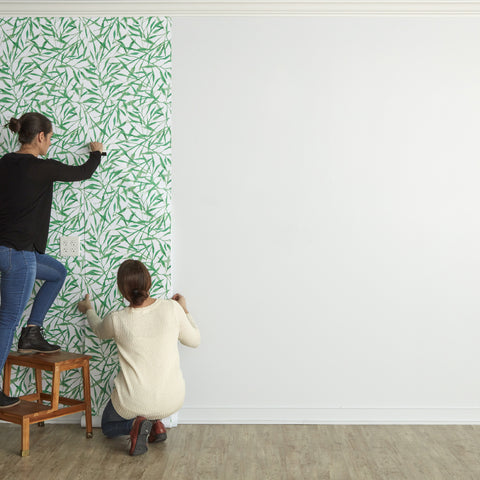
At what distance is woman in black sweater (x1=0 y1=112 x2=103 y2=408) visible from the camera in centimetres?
292

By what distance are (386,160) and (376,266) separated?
0.59m

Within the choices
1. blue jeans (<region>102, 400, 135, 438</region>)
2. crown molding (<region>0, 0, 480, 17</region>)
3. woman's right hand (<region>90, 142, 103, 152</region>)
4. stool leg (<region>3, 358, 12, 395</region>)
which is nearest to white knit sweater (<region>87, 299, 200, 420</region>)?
blue jeans (<region>102, 400, 135, 438</region>)

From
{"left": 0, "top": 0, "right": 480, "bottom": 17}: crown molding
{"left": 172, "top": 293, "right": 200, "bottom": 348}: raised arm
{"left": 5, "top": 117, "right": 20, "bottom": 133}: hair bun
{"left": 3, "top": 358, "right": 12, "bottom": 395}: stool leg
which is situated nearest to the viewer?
{"left": 172, "top": 293, "right": 200, "bottom": 348}: raised arm

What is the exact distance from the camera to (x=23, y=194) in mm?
2938

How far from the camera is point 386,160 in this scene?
3332mm

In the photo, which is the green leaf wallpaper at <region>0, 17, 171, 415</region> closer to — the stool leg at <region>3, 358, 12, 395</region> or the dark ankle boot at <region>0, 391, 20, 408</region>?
the stool leg at <region>3, 358, 12, 395</region>

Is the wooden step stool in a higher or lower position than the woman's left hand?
lower

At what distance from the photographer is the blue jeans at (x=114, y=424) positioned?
9.63 ft

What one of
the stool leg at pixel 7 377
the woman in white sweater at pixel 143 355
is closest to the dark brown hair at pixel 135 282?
the woman in white sweater at pixel 143 355

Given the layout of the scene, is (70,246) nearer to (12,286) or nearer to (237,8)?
(12,286)

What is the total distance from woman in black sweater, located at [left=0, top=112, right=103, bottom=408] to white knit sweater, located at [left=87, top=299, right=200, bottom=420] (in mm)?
505

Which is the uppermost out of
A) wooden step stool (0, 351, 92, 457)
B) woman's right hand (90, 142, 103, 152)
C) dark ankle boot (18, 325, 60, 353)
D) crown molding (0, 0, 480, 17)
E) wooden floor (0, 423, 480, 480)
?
crown molding (0, 0, 480, 17)

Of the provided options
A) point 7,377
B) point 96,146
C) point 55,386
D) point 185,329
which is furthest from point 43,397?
point 96,146

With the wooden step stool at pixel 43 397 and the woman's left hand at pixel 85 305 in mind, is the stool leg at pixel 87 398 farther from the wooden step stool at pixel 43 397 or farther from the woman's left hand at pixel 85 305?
the woman's left hand at pixel 85 305
